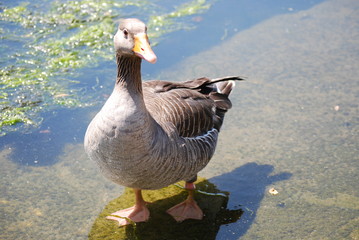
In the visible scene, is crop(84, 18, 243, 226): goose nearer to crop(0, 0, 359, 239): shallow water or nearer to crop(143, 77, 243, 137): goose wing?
crop(143, 77, 243, 137): goose wing

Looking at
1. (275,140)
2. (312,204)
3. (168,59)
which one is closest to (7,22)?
(168,59)

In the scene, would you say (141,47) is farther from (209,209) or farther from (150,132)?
(209,209)

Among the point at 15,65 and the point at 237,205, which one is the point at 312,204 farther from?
the point at 15,65

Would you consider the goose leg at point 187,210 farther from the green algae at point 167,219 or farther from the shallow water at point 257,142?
the shallow water at point 257,142

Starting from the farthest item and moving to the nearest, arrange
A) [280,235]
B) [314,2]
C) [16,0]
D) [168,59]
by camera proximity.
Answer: [314,2]
[16,0]
[168,59]
[280,235]

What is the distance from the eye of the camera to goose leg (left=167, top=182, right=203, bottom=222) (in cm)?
452

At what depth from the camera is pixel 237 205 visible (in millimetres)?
4734

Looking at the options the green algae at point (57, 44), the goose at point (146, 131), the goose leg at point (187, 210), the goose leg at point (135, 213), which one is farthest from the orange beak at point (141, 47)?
the green algae at point (57, 44)

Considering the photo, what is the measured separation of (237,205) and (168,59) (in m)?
3.02

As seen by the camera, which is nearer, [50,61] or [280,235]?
[280,235]

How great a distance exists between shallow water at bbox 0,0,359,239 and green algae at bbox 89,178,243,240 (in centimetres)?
8

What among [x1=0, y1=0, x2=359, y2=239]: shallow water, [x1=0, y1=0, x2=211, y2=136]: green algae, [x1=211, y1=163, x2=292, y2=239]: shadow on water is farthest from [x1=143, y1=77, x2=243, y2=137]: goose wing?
[x1=0, y1=0, x2=211, y2=136]: green algae

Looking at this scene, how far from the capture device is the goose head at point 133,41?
11.6 feet

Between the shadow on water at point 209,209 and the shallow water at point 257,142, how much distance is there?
0.06ft
